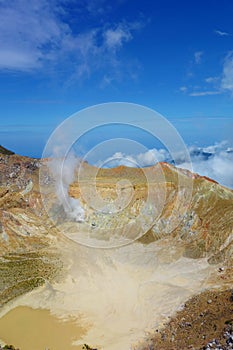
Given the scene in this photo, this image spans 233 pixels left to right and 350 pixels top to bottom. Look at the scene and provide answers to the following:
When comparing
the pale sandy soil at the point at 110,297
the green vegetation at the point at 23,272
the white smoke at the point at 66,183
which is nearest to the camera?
the pale sandy soil at the point at 110,297

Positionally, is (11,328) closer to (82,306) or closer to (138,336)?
(82,306)

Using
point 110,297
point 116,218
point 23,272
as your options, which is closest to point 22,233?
point 23,272

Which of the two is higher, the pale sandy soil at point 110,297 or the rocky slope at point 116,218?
the rocky slope at point 116,218

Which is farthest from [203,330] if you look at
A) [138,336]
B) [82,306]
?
[82,306]

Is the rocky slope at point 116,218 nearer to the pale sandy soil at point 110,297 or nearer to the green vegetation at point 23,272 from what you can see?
the green vegetation at point 23,272

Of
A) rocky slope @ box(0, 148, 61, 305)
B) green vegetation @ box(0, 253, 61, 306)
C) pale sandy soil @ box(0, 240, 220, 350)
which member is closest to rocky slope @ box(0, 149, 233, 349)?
green vegetation @ box(0, 253, 61, 306)

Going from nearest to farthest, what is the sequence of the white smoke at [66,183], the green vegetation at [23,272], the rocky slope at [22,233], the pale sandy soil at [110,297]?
the pale sandy soil at [110,297], the green vegetation at [23,272], the rocky slope at [22,233], the white smoke at [66,183]

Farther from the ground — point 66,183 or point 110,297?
point 66,183

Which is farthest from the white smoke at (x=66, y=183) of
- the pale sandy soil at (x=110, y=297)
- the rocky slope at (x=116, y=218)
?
the pale sandy soil at (x=110, y=297)

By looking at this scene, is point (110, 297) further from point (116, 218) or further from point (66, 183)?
point (66, 183)

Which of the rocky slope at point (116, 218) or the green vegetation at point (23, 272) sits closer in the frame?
the green vegetation at point (23, 272)

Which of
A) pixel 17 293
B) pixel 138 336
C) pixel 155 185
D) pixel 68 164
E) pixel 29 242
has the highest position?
pixel 68 164
